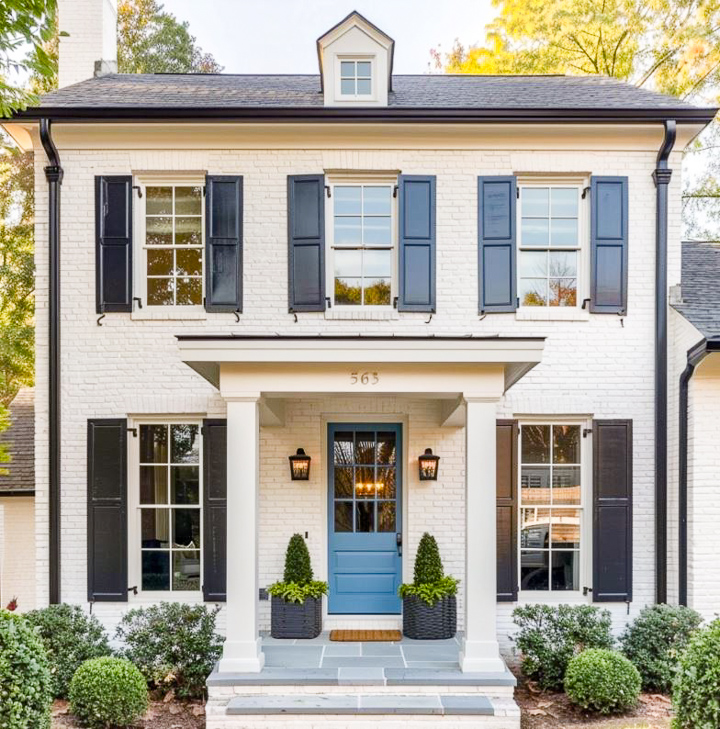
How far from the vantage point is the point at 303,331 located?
7527mm

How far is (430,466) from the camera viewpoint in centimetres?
749

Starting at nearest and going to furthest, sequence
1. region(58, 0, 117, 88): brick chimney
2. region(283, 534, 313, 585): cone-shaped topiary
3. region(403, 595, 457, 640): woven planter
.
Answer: region(403, 595, 457, 640): woven planter < region(283, 534, 313, 585): cone-shaped topiary < region(58, 0, 117, 88): brick chimney

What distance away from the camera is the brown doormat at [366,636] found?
23.0 feet

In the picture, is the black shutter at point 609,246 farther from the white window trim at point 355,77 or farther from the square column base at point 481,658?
the square column base at point 481,658

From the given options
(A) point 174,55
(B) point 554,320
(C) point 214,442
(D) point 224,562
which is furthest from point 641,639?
(A) point 174,55

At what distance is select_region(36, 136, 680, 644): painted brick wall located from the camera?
744 centimetres

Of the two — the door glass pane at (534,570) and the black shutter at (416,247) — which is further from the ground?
the black shutter at (416,247)

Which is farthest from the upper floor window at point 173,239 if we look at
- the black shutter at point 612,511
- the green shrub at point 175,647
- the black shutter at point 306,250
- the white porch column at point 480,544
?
the black shutter at point 612,511

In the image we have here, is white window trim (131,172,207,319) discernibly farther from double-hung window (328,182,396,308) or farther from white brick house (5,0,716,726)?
double-hung window (328,182,396,308)

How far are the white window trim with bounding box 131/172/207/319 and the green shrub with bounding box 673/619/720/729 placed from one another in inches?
221

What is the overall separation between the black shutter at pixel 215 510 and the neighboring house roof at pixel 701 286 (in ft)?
17.3

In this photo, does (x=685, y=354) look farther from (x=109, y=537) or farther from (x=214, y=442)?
(x=109, y=537)

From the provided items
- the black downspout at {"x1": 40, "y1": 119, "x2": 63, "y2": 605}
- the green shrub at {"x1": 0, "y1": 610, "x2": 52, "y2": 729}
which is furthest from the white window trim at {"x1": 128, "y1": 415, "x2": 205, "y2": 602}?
the green shrub at {"x1": 0, "y1": 610, "x2": 52, "y2": 729}

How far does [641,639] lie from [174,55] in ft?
55.0
